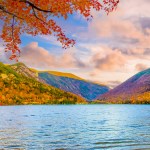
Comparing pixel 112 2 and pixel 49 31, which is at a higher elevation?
pixel 112 2

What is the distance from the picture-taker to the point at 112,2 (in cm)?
2214

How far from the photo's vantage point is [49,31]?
23578mm

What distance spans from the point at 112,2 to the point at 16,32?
836cm

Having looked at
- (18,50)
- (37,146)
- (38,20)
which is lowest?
→ (37,146)

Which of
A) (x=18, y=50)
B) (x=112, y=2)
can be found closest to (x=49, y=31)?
(x=18, y=50)

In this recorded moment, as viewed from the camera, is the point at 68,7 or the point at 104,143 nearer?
the point at 68,7

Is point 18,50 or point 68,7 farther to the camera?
point 18,50

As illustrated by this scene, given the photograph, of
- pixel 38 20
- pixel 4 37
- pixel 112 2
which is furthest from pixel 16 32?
pixel 112 2

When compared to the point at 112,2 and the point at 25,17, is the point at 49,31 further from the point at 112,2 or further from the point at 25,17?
the point at 112,2

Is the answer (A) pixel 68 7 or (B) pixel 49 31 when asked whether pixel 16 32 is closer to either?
(B) pixel 49 31

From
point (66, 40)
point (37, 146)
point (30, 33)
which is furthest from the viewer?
point (37, 146)

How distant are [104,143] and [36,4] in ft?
75.6

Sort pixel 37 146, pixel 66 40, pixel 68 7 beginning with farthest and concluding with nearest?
pixel 37 146 → pixel 66 40 → pixel 68 7

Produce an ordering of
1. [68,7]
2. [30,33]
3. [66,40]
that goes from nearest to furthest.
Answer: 1. [68,7]
2. [66,40]
3. [30,33]
